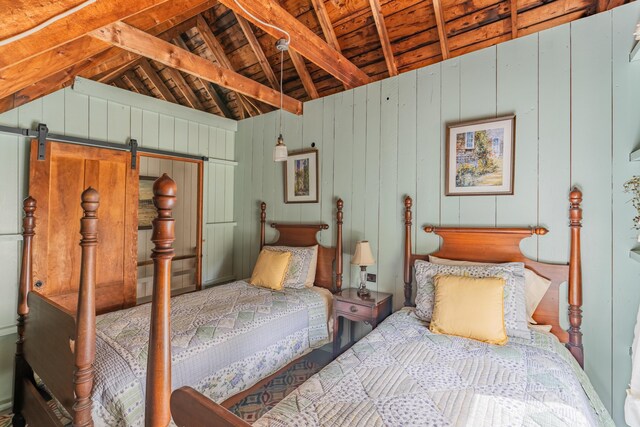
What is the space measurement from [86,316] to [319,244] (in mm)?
2300

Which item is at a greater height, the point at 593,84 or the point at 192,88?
the point at 192,88

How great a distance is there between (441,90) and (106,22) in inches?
93.6

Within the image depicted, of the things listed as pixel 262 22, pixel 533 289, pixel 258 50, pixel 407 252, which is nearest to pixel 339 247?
pixel 407 252

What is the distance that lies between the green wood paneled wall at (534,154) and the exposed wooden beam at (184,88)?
6.60 feet

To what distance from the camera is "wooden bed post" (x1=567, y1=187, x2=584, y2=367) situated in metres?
1.96

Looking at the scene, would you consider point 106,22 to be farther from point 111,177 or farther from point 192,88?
point 192,88

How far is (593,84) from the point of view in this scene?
200 centimetres

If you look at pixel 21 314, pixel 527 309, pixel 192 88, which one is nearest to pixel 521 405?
pixel 527 309

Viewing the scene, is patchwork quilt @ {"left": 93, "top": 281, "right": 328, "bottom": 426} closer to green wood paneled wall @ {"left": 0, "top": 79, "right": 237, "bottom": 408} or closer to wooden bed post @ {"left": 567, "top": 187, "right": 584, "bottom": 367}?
green wood paneled wall @ {"left": 0, "top": 79, "right": 237, "bottom": 408}

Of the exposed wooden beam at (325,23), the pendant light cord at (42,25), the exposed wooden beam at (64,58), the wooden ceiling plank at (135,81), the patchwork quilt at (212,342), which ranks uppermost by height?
the exposed wooden beam at (325,23)

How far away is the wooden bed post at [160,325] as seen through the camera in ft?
2.43

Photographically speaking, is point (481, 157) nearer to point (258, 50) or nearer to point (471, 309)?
point (471, 309)

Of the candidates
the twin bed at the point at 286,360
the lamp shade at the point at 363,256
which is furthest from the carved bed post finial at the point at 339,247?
the twin bed at the point at 286,360

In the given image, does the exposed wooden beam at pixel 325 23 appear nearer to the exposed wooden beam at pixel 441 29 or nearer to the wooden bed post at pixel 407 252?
the exposed wooden beam at pixel 441 29
